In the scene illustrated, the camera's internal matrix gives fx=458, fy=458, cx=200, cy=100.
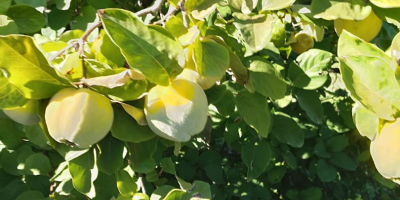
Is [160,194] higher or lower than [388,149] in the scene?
lower

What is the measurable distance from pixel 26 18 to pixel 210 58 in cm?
55

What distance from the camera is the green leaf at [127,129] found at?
702mm

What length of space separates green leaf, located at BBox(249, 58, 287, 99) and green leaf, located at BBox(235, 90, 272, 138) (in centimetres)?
6

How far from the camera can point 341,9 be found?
71cm

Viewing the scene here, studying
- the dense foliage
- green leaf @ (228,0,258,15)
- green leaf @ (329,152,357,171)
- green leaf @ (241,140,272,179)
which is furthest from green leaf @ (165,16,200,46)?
green leaf @ (329,152,357,171)

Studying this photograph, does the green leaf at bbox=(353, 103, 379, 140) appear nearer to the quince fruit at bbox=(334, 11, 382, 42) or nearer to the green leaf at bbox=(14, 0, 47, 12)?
the quince fruit at bbox=(334, 11, 382, 42)

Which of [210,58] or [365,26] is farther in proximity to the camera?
[365,26]

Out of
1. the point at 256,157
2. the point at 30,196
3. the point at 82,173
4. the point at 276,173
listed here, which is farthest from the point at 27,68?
the point at 276,173

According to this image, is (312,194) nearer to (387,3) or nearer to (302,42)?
(302,42)

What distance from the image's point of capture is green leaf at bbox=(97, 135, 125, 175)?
786mm

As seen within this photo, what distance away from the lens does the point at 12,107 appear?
658mm

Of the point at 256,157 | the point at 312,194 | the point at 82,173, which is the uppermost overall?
the point at 82,173

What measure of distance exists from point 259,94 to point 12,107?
19.9 inches

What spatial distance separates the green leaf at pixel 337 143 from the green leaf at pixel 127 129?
3.97 feet
